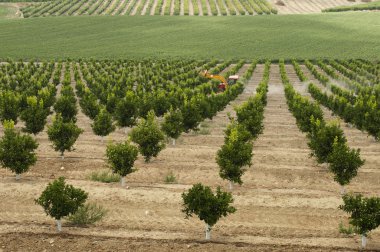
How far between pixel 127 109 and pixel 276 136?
1253 centimetres

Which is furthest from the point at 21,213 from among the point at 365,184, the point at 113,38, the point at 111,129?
the point at 113,38

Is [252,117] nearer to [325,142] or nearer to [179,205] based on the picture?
[325,142]

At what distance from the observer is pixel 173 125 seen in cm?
3319

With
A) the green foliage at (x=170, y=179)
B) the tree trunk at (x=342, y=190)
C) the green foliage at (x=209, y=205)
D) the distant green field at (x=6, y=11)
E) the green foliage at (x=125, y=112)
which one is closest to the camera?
the green foliage at (x=209, y=205)

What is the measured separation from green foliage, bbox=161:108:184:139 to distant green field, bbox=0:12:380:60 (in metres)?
75.7

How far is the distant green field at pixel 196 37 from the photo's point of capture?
112 metres

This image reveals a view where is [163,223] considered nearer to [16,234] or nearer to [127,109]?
[16,234]

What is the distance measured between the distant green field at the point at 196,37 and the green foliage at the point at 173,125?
248 feet

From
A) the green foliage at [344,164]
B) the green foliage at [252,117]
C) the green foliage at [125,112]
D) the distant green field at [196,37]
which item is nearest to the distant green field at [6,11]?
the distant green field at [196,37]

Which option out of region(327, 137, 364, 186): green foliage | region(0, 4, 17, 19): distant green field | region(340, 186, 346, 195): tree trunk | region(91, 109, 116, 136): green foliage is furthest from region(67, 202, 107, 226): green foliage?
region(0, 4, 17, 19): distant green field

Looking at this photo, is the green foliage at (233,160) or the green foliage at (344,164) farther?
the green foliage at (233,160)

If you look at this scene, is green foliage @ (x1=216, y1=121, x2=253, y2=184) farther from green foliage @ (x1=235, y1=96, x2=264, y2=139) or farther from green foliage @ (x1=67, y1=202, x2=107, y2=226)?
green foliage @ (x1=235, y1=96, x2=264, y2=139)

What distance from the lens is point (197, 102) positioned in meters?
40.5

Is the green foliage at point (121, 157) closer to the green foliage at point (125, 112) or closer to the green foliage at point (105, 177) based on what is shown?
the green foliage at point (105, 177)
